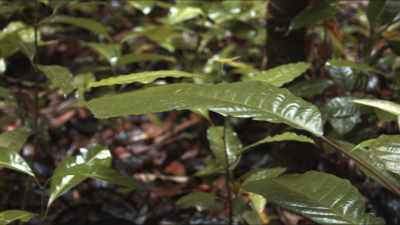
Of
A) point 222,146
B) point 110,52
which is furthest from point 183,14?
point 222,146

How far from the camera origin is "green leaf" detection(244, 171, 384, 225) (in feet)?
2.42

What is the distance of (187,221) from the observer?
1.43 meters

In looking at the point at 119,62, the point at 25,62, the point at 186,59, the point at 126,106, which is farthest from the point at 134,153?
the point at 126,106

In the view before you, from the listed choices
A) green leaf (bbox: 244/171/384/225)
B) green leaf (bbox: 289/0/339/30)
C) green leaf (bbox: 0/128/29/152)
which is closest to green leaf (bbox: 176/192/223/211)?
green leaf (bbox: 244/171/384/225)

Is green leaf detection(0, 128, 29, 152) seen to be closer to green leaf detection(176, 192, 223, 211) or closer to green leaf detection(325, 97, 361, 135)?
green leaf detection(176, 192, 223, 211)

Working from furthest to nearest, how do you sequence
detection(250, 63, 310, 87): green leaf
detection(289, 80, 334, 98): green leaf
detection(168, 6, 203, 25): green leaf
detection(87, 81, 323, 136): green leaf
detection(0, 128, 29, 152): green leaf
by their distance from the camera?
detection(168, 6, 203, 25): green leaf < detection(289, 80, 334, 98): green leaf < detection(0, 128, 29, 152): green leaf < detection(250, 63, 310, 87): green leaf < detection(87, 81, 323, 136): green leaf

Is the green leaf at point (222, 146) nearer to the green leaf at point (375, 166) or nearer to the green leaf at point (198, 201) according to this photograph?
the green leaf at point (198, 201)

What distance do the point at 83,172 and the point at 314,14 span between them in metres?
0.73

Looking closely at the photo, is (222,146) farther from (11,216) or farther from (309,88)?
(11,216)

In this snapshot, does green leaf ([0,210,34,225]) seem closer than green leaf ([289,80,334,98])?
Yes

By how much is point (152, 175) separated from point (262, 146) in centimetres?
46

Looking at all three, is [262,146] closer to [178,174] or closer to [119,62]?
[178,174]

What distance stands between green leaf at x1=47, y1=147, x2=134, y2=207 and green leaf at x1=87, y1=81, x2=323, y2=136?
28 centimetres

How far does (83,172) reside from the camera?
0.96 m
